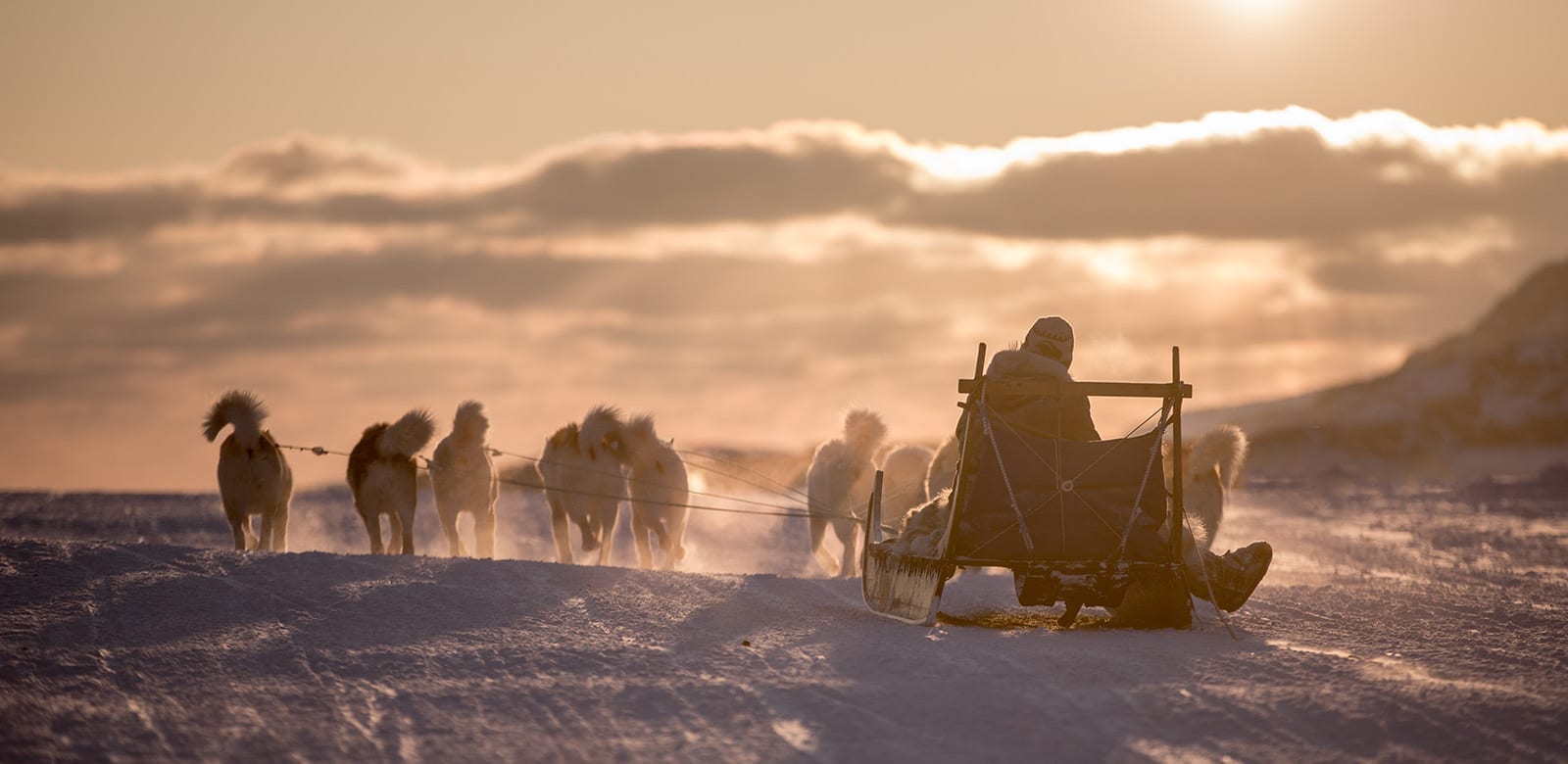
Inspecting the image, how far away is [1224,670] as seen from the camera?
9.68 metres

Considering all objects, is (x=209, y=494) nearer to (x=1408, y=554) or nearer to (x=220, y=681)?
(x=1408, y=554)

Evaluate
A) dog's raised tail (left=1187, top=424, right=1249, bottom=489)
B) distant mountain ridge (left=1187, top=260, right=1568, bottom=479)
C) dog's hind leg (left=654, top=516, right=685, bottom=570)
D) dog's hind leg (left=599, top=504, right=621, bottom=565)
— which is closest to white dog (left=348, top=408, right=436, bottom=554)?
dog's hind leg (left=599, top=504, right=621, bottom=565)

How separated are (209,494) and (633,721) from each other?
28.5 m

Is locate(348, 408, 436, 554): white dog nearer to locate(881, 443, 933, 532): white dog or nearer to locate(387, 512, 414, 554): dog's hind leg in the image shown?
locate(387, 512, 414, 554): dog's hind leg

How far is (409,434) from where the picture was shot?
17281mm

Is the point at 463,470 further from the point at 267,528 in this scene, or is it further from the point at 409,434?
the point at 267,528

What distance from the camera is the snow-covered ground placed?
780 cm

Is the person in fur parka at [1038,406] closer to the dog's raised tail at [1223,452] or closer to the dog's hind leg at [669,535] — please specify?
the dog's raised tail at [1223,452]

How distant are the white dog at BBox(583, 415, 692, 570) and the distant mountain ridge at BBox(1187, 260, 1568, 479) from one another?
74392mm

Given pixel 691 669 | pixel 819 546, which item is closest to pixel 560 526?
pixel 819 546

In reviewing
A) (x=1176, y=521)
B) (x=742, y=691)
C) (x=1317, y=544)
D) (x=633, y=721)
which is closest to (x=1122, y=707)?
(x=742, y=691)

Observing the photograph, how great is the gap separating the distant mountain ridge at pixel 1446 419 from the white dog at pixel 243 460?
7724cm

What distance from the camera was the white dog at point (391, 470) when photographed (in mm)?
17312

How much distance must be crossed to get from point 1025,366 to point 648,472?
23.9 ft
